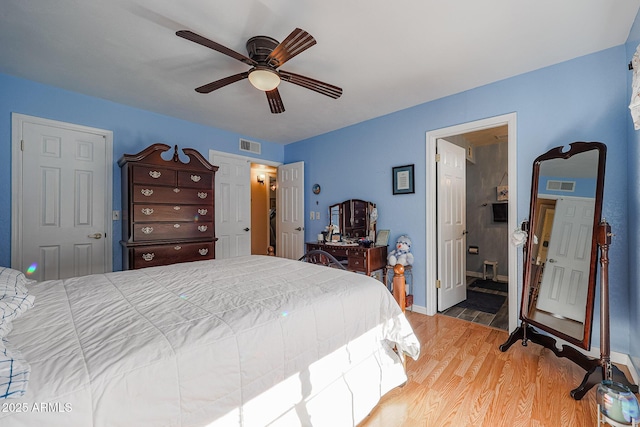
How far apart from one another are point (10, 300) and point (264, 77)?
5.92ft

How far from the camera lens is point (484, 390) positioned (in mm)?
1798

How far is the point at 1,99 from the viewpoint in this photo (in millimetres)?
2516

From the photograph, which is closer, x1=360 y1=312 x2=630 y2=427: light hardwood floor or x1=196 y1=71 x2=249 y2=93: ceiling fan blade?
x1=360 y1=312 x2=630 y2=427: light hardwood floor

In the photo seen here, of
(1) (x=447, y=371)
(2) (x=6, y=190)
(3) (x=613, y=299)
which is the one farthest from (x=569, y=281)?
(2) (x=6, y=190)

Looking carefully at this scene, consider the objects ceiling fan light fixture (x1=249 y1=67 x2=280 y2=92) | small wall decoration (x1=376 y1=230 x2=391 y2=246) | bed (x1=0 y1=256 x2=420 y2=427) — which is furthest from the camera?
small wall decoration (x1=376 y1=230 x2=391 y2=246)

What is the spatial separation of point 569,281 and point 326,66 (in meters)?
2.60

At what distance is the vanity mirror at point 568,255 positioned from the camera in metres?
A: 1.77

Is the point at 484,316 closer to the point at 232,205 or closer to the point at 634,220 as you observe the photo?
the point at 634,220

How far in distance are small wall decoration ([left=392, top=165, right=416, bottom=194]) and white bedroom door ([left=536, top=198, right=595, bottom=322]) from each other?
1.42 m

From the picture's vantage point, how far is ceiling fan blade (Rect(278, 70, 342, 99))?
1999mm

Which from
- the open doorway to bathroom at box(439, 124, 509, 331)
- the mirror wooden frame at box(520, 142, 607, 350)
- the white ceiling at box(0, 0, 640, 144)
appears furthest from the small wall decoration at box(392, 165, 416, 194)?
the open doorway to bathroom at box(439, 124, 509, 331)

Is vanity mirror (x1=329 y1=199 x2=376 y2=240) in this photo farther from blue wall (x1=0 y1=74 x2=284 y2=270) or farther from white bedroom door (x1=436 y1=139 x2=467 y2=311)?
blue wall (x1=0 y1=74 x2=284 y2=270)

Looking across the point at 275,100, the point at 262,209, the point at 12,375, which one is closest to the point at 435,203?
the point at 275,100

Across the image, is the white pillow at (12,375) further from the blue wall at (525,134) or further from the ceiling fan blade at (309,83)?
the blue wall at (525,134)
